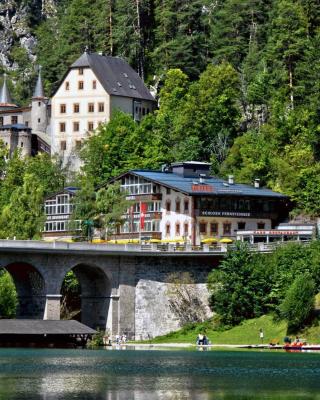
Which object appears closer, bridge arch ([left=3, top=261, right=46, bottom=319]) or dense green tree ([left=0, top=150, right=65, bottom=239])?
bridge arch ([left=3, top=261, right=46, bottom=319])

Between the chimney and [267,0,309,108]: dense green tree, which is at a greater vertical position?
[267,0,309,108]: dense green tree

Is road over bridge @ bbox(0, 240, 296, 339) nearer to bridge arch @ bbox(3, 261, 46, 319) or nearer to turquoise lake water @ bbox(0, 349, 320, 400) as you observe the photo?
bridge arch @ bbox(3, 261, 46, 319)

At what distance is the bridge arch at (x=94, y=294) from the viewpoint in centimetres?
12875

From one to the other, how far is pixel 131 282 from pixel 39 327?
1129 cm

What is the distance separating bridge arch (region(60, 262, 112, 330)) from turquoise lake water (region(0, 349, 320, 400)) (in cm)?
1606

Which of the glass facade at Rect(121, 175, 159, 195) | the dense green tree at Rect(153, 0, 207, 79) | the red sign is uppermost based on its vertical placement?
the dense green tree at Rect(153, 0, 207, 79)

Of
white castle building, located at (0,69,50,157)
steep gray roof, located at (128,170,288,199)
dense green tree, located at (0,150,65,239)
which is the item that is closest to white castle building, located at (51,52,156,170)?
white castle building, located at (0,69,50,157)

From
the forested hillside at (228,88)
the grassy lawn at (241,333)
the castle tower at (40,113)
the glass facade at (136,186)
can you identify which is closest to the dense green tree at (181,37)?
the forested hillside at (228,88)

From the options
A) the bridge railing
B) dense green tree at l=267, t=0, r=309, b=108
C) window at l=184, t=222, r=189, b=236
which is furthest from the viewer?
dense green tree at l=267, t=0, r=309, b=108

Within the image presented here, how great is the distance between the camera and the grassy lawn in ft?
388

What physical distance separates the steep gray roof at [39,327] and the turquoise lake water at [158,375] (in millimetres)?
6989

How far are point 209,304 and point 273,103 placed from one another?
38214mm

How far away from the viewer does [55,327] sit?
121m

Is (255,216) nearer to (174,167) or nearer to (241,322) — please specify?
(174,167)
